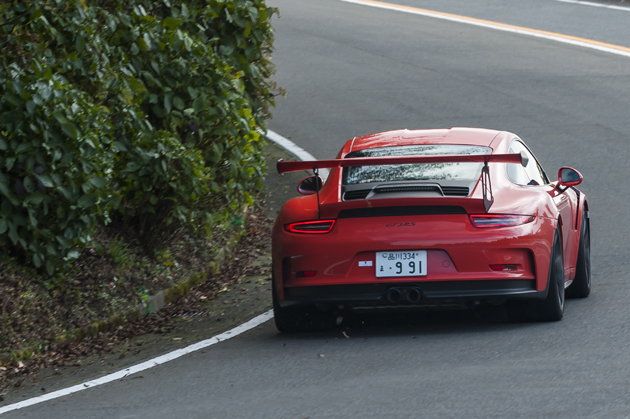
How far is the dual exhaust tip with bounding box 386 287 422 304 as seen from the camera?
696cm

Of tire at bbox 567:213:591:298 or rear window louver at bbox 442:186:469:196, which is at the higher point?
rear window louver at bbox 442:186:469:196

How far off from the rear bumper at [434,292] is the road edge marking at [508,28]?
17.3 m

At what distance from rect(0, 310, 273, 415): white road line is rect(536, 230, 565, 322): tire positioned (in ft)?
7.65

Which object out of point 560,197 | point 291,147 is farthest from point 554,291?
point 291,147

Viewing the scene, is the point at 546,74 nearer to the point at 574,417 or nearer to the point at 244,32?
the point at 244,32

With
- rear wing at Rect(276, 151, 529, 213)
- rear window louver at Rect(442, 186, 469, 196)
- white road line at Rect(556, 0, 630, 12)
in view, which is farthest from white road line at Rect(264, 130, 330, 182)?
white road line at Rect(556, 0, 630, 12)

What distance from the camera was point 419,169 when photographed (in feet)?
24.4

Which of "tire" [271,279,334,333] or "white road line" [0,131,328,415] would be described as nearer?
"white road line" [0,131,328,415]

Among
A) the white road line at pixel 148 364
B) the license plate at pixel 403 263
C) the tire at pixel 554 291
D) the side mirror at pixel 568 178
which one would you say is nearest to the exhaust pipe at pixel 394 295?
the license plate at pixel 403 263

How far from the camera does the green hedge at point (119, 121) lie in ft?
25.3

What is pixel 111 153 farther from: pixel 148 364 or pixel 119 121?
pixel 148 364

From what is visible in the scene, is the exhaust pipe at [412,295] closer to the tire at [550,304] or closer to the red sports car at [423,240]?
the red sports car at [423,240]

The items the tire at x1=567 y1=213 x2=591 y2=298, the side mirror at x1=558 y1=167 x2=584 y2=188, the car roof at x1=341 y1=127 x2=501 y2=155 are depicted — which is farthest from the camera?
the tire at x1=567 y1=213 x2=591 y2=298

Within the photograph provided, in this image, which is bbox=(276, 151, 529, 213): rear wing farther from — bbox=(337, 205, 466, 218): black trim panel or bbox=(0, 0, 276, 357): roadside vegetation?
bbox=(0, 0, 276, 357): roadside vegetation
